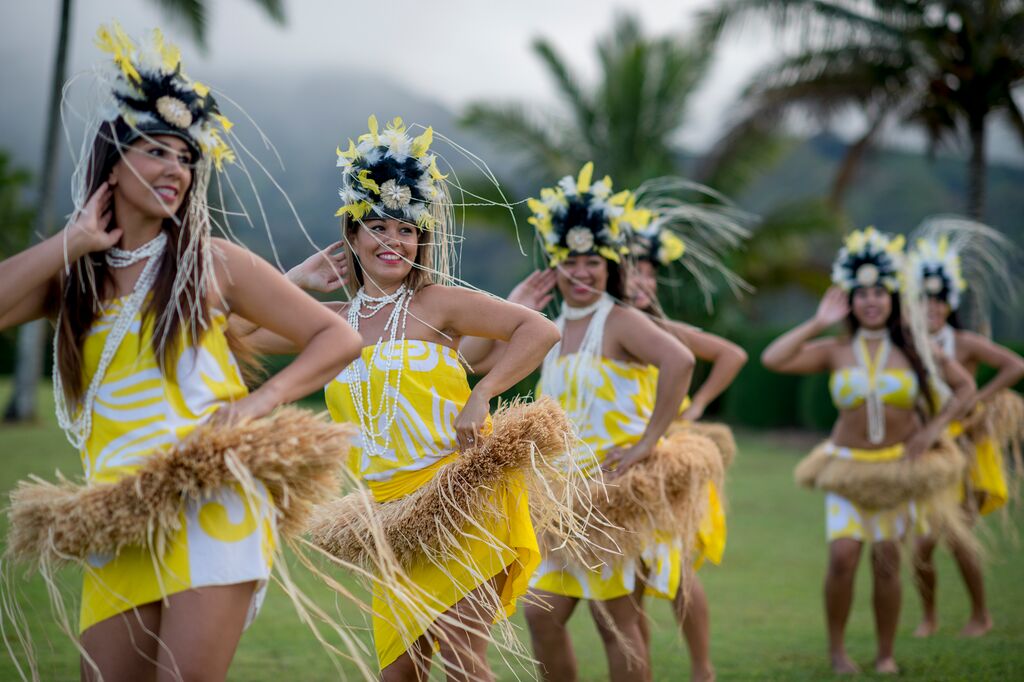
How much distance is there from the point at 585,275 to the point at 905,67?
1186cm

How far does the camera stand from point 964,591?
23.4ft

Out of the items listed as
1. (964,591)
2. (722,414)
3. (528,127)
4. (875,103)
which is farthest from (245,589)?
(528,127)

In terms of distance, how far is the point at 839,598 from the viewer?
5281 millimetres

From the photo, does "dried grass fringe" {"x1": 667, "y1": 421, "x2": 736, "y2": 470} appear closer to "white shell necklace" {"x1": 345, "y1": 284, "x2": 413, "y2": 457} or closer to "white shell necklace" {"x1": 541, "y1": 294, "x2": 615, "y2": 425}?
"white shell necklace" {"x1": 541, "y1": 294, "x2": 615, "y2": 425}

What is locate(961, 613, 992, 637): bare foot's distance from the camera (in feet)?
19.2

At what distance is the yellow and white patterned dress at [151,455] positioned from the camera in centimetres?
229

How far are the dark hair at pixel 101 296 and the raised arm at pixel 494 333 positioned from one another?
2.87ft

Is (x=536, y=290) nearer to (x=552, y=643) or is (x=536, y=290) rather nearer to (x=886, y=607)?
(x=552, y=643)

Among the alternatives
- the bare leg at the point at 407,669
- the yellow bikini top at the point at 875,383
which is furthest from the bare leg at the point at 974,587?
the bare leg at the point at 407,669

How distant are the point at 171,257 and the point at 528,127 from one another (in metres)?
18.3

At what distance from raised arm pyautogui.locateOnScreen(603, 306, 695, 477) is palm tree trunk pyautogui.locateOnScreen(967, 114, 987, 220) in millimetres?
12162

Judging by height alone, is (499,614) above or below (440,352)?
below

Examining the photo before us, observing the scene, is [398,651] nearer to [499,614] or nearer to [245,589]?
[499,614]

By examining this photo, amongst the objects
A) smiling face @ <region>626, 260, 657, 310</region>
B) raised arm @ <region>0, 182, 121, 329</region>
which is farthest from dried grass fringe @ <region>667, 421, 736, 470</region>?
raised arm @ <region>0, 182, 121, 329</region>
